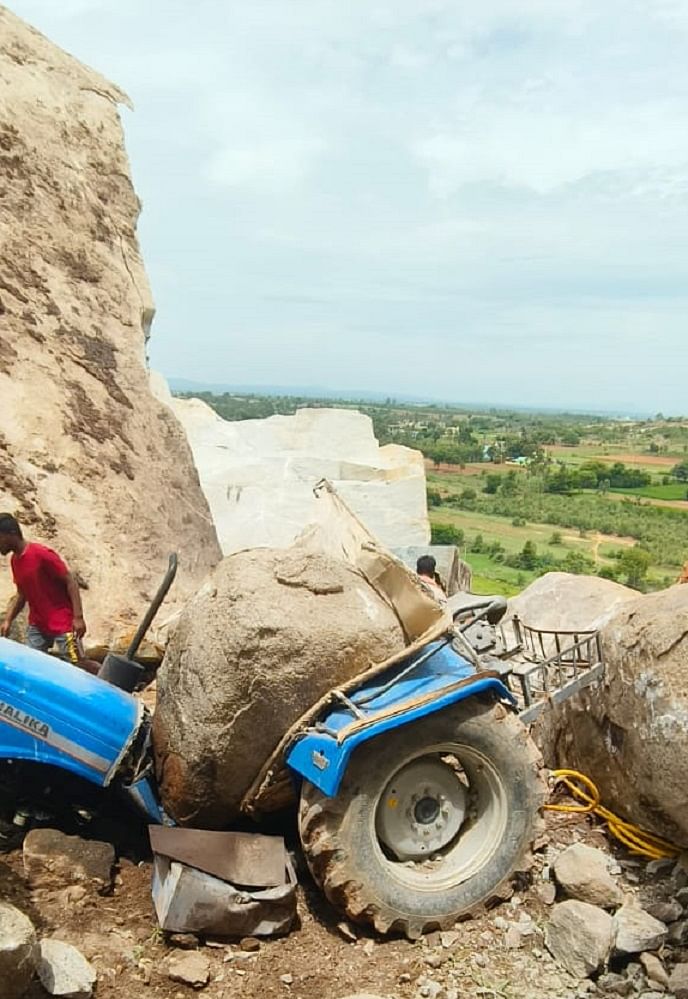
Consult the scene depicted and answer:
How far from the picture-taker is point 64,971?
10.5ft

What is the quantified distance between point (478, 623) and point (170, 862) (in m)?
1.89

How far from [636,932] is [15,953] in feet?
7.69

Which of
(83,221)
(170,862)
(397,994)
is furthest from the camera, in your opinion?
(83,221)

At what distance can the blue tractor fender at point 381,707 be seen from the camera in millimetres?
3633

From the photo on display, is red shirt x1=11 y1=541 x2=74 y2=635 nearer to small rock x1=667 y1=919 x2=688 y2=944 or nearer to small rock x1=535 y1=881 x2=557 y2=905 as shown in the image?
small rock x1=535 y1=881 x2=557 y2=905

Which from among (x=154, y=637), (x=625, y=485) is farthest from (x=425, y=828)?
Answer: (x=625, y=485)

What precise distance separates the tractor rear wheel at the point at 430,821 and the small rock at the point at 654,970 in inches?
23.7

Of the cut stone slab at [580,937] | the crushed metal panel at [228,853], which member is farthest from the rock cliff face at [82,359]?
the cut stone slab at [580,937]

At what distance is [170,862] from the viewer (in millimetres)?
3764

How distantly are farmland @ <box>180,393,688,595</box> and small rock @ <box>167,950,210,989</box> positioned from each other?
30.5ft

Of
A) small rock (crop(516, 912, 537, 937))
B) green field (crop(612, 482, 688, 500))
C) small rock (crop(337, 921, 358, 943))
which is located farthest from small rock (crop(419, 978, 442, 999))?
green field (crop(612, 482, 688, 500))

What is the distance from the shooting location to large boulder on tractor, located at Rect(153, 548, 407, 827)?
12.7ft

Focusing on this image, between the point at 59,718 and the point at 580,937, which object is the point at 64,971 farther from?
the point at 580,937

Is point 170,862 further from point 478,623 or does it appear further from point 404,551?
point 404,551
